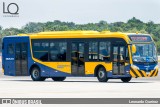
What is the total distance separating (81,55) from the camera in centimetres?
4203

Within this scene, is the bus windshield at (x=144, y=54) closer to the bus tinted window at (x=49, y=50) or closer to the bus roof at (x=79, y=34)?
the bus roof at (x=79, y=34)

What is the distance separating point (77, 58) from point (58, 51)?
1.46m

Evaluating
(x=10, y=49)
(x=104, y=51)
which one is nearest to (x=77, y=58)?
(x=104, y=51)

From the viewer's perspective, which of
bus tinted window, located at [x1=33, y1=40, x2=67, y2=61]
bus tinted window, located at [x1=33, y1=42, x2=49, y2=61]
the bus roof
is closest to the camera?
the bus roof

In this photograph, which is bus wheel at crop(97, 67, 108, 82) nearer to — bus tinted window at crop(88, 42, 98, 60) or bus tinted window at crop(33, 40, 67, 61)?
bus tinted window at crop(88, 42, 98, 60)

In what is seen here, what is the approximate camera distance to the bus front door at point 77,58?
4200 centimetres

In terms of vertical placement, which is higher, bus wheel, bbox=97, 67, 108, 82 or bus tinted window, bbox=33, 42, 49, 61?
bus tinted window, bbox=33, 42, 49, 61

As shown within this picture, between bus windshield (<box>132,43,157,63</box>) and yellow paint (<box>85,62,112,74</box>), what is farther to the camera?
yellow paint (<box>85,62,112,74</box>)

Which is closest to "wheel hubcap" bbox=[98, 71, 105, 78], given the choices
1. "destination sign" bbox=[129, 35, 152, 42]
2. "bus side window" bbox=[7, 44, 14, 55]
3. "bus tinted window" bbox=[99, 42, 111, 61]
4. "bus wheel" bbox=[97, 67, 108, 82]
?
"bus wheel" bbox=[97, 67, 108, 82]

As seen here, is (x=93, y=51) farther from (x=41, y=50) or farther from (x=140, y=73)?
(x=41, y=50)

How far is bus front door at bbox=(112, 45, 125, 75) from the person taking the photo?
4034 centimetres

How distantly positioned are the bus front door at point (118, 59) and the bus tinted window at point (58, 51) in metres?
3.45

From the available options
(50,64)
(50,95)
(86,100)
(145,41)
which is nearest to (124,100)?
(86,100)

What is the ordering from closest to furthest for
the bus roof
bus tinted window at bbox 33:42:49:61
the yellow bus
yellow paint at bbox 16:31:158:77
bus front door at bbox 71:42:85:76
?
1. the yellow bus
2. yellow paint at bbox 16:31:158:77
3. the bus roof
4. bus front door at bbox 71:42:85:76
5. bus tinted window at bbox 33:42:49:61
